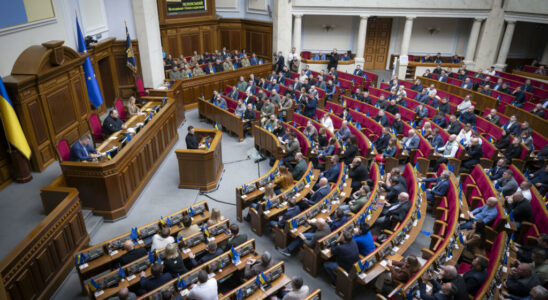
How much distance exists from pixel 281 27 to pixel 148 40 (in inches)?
274

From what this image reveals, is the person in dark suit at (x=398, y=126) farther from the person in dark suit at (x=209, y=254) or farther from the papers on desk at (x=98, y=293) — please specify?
the papers on desk at (x=98, y=293)

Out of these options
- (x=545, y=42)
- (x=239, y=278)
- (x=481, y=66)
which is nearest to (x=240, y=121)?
(x=239, y=278)

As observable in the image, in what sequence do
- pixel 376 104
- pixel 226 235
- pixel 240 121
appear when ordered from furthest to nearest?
pixel 376 104 → pixel 240 121 → pixel 226 235

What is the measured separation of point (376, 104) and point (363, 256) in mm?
7691

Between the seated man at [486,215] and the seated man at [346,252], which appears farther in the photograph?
the seated man at [486,215]

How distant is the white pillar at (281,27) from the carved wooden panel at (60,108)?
1042cm

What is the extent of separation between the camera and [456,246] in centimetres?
579

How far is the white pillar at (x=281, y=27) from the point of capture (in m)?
16.8

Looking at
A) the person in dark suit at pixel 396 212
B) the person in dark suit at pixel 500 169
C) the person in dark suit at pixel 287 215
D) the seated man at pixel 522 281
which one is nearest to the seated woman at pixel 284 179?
the person in dark suit at pixel 287 215

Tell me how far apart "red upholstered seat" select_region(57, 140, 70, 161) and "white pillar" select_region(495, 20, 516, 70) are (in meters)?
18.7

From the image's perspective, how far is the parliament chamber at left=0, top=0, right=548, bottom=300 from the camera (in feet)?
17.0

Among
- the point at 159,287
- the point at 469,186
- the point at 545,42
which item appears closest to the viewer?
the point at 159,287

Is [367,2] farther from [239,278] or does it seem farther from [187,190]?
[239,278]

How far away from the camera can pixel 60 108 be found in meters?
8.84
